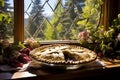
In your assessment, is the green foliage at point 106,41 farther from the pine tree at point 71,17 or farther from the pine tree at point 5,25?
the pine tree at point 5,25

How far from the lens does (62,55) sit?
137 centimetres

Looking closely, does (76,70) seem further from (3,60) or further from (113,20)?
(113,20)

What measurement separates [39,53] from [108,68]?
0.37 metres

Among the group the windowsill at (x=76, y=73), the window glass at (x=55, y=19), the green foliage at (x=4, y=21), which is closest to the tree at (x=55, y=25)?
the window glass at (x=55, y=19)

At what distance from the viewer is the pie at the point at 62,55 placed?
131 cm

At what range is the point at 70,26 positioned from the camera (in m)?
1.73

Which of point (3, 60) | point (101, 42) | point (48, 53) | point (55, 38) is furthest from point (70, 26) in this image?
point (3, 60)

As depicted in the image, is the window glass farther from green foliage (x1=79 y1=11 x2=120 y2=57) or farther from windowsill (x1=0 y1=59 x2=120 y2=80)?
windowsill (x1=0 y1=59 x2=120 y2=80)

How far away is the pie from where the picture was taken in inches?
51.6

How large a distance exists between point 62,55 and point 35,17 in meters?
0.40

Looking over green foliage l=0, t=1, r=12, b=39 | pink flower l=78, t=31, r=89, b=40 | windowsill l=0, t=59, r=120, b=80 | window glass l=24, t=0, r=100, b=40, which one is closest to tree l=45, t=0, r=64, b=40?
window glass l=24, t=0, r=100, b=40

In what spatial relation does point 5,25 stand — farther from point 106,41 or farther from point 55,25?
point 106,41

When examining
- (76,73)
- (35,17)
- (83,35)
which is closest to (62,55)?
(76,73)

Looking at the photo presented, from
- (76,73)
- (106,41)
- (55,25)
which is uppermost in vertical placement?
(55,25)
